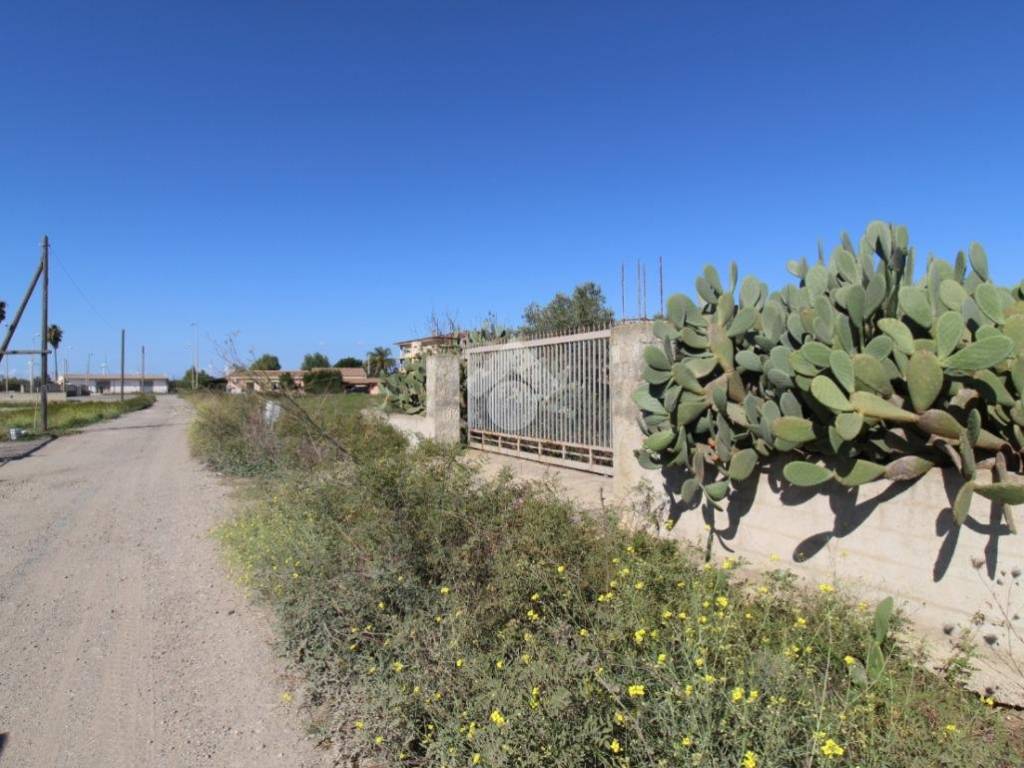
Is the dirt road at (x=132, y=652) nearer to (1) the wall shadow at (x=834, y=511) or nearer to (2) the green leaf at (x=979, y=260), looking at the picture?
(1) the wall shadow at (x=834, y=511)

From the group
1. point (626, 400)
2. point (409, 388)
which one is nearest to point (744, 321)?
point (626, 400)

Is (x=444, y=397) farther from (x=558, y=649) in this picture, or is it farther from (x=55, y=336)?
(x=55, y=336)

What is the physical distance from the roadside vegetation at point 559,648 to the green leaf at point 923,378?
46.4 inches

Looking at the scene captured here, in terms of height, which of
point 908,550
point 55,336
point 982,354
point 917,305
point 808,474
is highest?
point 55,336

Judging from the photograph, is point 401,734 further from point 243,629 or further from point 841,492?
point 841,492

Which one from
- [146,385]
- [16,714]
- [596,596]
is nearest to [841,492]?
[596,596]

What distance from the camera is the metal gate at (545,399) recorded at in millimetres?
8312

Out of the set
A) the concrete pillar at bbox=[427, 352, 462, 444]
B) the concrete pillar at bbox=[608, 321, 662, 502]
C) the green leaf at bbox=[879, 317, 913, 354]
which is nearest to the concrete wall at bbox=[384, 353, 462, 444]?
the concrete pillar at bbox=[427, 352, 462, 444]

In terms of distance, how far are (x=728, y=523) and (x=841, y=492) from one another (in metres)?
1.05

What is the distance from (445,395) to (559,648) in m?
9.32

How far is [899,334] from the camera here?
382 centimetres

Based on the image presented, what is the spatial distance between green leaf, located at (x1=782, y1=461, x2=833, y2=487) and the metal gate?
395cm

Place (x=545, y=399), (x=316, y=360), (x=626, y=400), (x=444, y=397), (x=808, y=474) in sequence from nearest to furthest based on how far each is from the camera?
(x=808, y=474) < (x=626, y=400) < (x=545, y=399) < (x=444, y=397) < (x=316, y=360)

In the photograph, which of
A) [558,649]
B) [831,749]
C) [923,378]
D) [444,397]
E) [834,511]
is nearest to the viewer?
[831,749]
